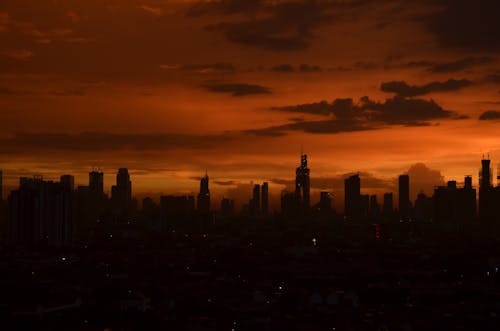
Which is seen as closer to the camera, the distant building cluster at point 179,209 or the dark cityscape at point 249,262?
the dark cityscape at point 249,262

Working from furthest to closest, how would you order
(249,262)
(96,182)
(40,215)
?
(96,182) < (40,215) < (249,262)

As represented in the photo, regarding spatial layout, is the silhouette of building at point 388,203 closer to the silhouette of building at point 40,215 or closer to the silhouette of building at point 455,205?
the silhouette of building at point 455,205

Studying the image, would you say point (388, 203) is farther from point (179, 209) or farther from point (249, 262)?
point (249, 262)

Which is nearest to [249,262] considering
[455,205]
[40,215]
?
[40,215]

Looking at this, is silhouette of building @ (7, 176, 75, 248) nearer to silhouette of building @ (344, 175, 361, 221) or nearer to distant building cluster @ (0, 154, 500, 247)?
distant building cluster @ (0, 154, 500, 247)

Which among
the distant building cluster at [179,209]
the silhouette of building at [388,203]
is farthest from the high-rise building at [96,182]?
the silhouette of building at [388,203]

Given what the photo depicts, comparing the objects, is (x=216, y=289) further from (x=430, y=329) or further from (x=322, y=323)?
(x=430, y=329)
